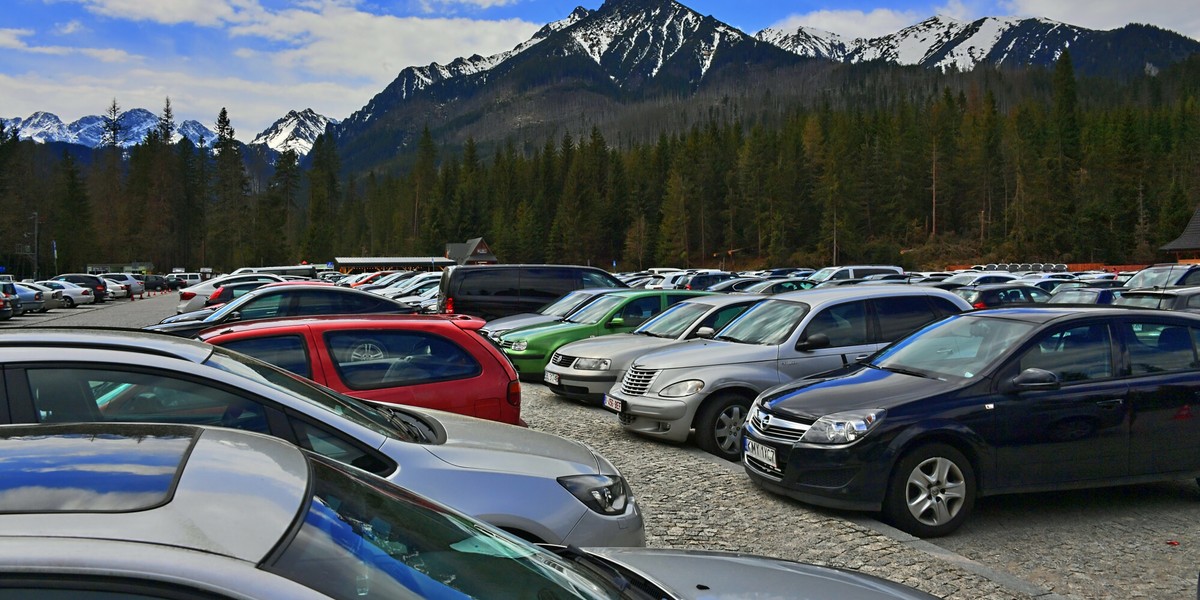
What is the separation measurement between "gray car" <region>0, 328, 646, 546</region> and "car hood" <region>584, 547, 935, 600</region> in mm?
941

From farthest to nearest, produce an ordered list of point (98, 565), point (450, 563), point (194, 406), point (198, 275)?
point (198, 275)
point (194, 406)
point (450, 563)
point (98, 565)

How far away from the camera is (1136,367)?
22.7 feet

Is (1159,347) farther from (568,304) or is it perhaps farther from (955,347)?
(568,304)

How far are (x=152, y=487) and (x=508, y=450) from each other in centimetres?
Result: 283

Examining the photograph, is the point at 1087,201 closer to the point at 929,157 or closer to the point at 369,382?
the point at 929,157

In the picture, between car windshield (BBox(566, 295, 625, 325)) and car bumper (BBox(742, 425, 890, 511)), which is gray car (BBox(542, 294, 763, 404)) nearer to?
car windshield (BBox(566, 295, 625, 325))

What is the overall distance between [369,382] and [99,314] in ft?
116

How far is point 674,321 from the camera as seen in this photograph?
1279 cm

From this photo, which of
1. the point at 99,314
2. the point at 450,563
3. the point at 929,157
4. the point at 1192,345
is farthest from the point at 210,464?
the point at 929,157

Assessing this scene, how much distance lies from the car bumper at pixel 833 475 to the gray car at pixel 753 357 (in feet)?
6.98

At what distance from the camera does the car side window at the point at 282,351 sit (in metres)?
6.54

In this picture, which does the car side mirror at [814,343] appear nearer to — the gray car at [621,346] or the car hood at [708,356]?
the car hood at [708,356]

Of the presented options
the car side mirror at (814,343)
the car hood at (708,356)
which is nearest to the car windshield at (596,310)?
the car hood at (708,356)

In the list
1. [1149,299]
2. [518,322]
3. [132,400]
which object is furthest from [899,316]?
[518,322]
